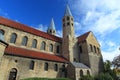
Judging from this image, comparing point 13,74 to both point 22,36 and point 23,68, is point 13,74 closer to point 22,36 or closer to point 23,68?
point 23,68

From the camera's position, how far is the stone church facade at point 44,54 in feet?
59.4

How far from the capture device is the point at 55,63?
918 inches

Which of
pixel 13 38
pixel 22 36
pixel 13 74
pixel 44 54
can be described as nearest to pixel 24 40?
pixel 22 36

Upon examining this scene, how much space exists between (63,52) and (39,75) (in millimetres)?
11157

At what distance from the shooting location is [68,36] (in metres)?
30.0

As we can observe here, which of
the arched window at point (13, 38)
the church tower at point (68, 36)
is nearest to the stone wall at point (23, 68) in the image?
the arched window at point (13, 38)

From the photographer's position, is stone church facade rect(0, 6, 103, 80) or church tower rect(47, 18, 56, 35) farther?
church tower rect(47, 18, 56, 35)

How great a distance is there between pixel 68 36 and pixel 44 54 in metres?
9.00

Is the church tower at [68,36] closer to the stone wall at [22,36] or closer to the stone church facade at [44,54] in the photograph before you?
the stone church facade at [44,54]

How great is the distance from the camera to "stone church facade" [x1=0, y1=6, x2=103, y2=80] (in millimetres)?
18103

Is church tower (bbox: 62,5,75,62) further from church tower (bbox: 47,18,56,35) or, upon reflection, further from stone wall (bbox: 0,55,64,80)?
church tower (bbox: 47,18,56,35)

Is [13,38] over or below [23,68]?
over

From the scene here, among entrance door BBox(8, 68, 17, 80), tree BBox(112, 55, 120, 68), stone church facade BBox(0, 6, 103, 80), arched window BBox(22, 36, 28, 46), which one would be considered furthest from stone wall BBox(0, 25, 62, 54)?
tree BBox(112, 55, 120, 68)

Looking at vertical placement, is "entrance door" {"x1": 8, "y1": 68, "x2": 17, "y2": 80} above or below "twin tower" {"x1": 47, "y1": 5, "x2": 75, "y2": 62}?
below
